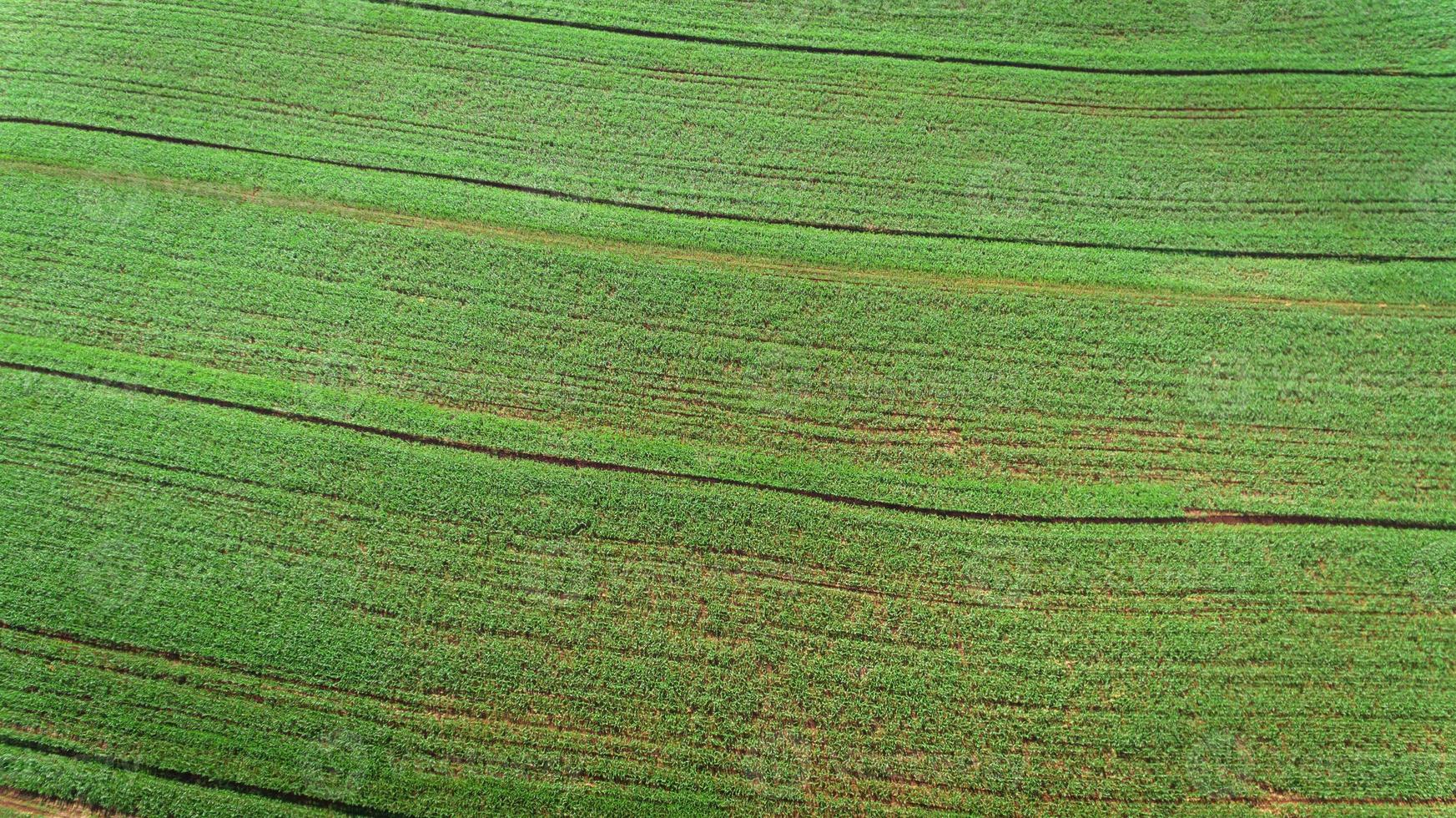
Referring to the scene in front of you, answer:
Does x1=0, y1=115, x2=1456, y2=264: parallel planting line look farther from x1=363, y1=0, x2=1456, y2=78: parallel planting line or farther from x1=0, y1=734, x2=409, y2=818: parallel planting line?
x1=0, y1=734, x2=409, y2=818: parallel planting line

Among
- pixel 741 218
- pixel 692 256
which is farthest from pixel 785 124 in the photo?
pixel 692 256

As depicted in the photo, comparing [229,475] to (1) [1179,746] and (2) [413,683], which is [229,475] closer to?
(2) [413,683]

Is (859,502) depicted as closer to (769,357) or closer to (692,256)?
(769,357)

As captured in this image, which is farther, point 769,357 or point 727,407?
point 769,357

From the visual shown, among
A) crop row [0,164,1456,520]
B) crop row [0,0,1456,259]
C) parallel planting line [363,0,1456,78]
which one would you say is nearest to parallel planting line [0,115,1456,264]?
crop row [0,0,1456,259]

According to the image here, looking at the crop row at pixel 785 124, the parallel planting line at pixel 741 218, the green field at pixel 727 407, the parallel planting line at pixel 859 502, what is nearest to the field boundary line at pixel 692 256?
the green field at pixel 727 407

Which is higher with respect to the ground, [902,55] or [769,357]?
[902,55]
